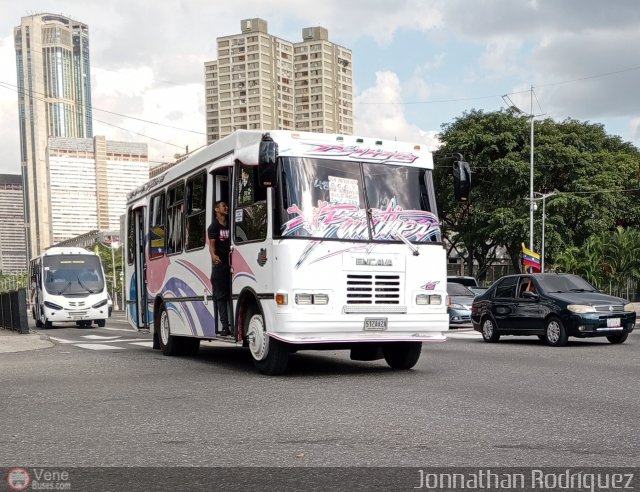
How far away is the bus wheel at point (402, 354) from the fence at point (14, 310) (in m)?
16.0

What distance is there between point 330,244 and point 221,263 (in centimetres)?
216

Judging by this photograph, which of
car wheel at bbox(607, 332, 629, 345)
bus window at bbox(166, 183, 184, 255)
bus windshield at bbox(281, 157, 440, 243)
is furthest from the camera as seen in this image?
car wheel at bbox(607, 332, 629, 345)

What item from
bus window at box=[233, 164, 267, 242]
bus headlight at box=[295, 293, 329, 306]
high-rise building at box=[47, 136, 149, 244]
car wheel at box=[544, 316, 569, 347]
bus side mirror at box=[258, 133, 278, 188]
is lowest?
car wheel at box=[544, 316, 569, 347]

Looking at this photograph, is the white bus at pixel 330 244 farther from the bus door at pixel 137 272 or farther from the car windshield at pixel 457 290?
the car windshield at pixel 457 290

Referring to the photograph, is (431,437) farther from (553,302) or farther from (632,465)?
(553,302)

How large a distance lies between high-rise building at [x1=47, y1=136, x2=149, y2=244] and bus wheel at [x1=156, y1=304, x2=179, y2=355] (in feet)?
576

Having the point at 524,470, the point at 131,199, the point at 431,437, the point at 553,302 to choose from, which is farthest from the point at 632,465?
the point at 131,199

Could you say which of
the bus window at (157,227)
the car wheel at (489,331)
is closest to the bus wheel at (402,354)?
the bus window at (157,227)

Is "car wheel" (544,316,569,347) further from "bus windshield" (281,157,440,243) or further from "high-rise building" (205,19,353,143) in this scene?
"high-rise building" (205,19,353,143)

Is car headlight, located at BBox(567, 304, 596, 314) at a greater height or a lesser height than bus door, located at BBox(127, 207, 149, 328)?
lesser

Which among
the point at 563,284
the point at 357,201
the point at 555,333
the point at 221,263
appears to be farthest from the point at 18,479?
the point at 563,284

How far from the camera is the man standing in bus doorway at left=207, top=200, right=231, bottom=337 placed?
1232 cm

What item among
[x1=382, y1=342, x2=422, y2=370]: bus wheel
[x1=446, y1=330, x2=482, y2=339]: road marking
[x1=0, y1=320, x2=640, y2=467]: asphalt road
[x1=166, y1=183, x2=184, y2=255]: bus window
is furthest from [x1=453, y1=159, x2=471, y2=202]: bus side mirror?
[x1=446, y1=330, x2=482, y2=339]: road marking

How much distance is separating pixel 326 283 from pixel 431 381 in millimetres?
1732
